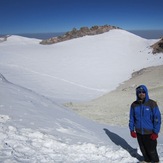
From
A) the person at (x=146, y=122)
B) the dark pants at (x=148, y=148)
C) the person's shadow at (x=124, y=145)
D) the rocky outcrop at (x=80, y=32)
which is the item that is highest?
the rocky outcrop at (x=80, y=32)

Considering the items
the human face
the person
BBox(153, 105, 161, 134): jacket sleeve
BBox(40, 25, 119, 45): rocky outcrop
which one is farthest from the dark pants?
BBox(40, 25, 119, 45): rocky outcrop

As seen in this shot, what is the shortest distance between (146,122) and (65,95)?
643 inches

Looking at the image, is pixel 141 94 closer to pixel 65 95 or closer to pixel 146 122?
pixel 146 122

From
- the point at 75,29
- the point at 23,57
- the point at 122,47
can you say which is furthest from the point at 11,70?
the point at 75,29

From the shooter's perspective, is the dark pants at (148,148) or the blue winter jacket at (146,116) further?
the dark pants at (148,148)

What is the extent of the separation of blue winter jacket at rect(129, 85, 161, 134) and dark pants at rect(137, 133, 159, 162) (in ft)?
0.51

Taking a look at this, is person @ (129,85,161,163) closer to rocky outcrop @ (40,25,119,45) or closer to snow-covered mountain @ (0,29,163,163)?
snow-covered mountain @ (0,29,163,163)

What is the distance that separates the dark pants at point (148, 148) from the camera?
5.42 metres

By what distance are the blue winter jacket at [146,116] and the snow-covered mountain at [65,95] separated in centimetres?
82

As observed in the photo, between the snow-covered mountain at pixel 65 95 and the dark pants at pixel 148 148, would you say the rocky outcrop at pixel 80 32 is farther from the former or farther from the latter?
the dark pants at pixel 148 148

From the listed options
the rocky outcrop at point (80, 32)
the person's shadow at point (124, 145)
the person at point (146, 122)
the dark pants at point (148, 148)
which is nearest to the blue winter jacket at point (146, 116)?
the person at point (146, 122)

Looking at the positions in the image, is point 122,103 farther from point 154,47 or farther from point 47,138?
point 154,47

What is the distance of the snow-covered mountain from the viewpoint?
5621 millimetres

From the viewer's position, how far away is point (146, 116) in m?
5.36
